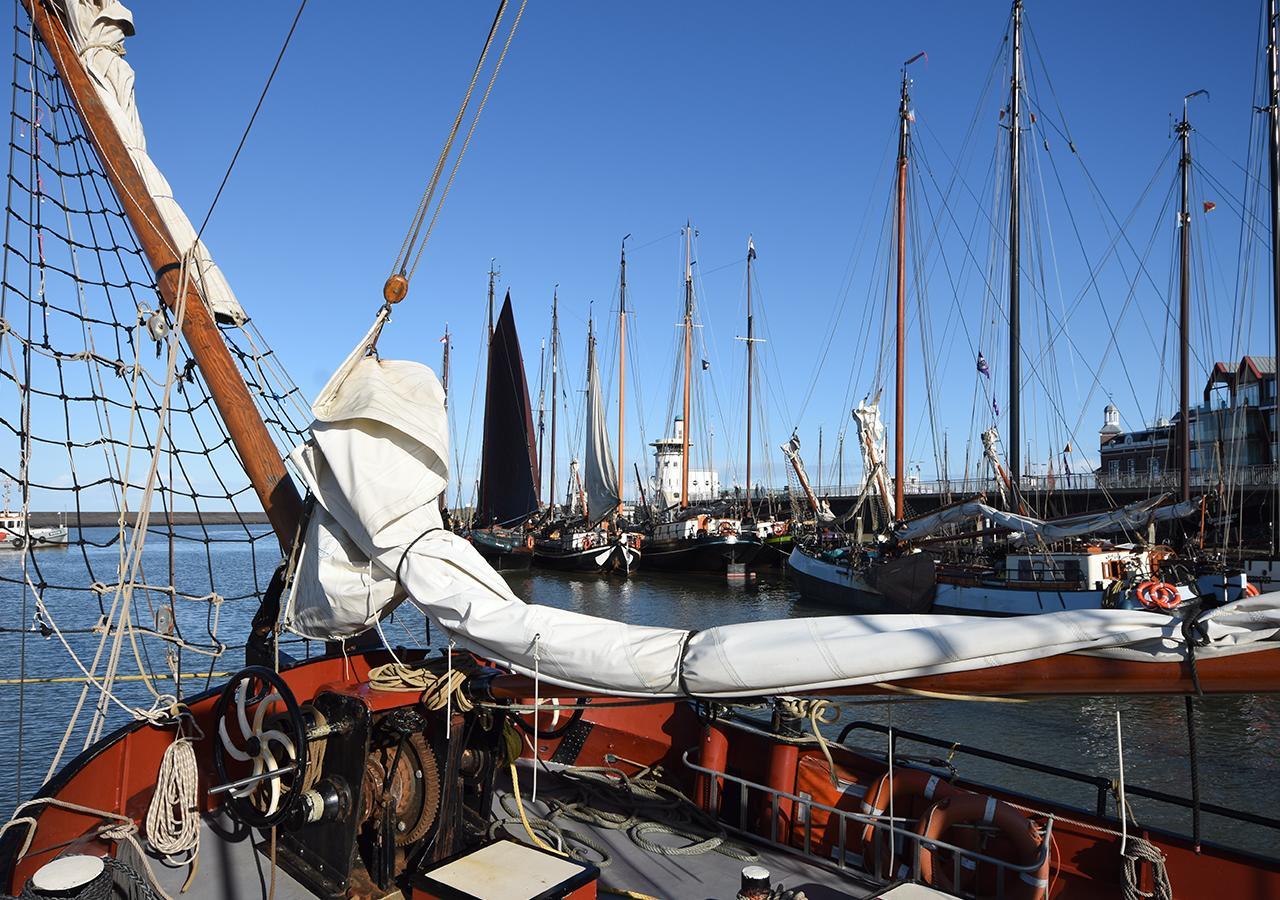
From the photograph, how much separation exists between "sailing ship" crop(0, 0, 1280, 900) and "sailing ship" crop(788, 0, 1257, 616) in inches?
523

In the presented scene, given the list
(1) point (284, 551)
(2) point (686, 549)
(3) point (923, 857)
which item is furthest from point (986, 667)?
(2) point (686, 549)

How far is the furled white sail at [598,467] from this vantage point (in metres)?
47.4

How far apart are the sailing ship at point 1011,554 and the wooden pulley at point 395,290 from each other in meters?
15.0

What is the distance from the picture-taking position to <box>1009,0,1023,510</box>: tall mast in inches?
1015

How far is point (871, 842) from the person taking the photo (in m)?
4.62

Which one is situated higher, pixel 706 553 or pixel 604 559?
pixel 706 553

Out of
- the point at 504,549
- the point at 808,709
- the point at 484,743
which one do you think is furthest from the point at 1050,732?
the point at 504,549

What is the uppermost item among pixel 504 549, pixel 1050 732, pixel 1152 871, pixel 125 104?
pixel 125 104

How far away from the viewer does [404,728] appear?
3949mm

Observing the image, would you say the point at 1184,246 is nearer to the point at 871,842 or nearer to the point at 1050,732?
the point at 1050,732

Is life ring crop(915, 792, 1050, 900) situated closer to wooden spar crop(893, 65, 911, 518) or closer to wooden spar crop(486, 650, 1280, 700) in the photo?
wooden spar crop(486, 650, 1280, 700)

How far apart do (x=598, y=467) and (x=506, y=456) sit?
21.2 ft

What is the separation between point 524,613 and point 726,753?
2.31 m

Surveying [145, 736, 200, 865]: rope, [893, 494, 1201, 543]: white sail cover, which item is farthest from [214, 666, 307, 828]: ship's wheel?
[893, 494, 1201, 543]: white sail cover
